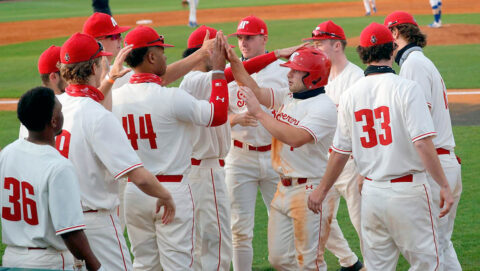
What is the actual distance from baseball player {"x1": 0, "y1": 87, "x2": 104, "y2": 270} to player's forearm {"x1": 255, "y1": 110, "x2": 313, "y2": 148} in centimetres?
170

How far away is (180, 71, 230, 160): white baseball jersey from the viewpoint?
5.30 meters

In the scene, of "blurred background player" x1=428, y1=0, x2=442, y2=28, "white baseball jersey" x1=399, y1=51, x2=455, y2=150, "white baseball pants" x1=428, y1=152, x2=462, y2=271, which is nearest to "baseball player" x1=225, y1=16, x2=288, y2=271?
"white baseball jersey" x1=399, y1=51, x2=455, y2=150

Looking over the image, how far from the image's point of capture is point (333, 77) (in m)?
6.32

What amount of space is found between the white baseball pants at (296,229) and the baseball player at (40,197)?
6.10 ft

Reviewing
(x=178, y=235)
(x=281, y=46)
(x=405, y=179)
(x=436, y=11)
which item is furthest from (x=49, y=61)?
(x=436, y=11)

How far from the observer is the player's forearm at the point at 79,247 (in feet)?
10.8

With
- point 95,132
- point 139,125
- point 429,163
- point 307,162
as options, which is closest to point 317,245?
point 307,162

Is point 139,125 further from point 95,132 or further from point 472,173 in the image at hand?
point 472,173

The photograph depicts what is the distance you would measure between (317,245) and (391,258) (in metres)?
0.63

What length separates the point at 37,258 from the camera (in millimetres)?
3383

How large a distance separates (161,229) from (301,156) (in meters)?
1.15

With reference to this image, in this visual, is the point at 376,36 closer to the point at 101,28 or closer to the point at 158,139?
the point at 158,139

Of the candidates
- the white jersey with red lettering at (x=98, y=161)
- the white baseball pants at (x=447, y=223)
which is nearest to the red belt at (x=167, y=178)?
the white jersey with red lettering at (x=98, y=161)

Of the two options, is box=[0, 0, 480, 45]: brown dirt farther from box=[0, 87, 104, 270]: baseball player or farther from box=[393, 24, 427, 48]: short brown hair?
box=[0, 87, 104, 270]: baseball player
